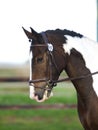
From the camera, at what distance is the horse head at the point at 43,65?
5594 millimetres

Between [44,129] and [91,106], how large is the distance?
499 cm

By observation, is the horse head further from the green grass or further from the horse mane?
the green grass

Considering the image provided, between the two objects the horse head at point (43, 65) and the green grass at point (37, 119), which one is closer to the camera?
the horse head at point (43, 65)

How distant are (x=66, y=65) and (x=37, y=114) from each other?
17.7 ft

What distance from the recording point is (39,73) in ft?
18.4

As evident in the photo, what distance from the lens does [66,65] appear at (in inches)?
226

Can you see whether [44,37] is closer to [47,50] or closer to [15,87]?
[47,50]

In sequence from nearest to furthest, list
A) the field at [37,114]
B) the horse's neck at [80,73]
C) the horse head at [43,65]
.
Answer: the horse head at [43,65] < the horse's neck at [80,73] < the field at [37,114]

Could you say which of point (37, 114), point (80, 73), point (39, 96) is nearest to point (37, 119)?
point (37, 114)

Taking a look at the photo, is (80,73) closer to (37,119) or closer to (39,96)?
(39,96)

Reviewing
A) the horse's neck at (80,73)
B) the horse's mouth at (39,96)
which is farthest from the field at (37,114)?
the horse's mouth at (39,96)

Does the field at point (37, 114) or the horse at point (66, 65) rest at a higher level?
the horse at point (66, 65)

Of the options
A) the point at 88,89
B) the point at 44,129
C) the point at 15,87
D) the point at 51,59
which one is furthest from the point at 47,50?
the point at 15,87

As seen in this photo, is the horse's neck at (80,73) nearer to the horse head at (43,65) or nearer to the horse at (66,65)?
the horse at (66,65)
